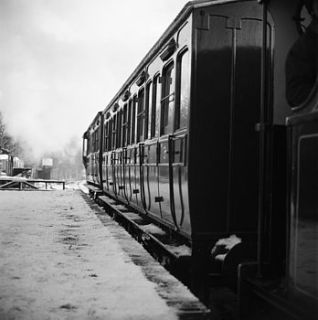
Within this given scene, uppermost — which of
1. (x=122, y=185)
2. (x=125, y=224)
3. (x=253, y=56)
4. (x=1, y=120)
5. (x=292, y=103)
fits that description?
(x=1, y=120)

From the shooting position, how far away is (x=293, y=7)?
365 cm

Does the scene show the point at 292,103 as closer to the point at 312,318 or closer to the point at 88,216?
the point at 312,318

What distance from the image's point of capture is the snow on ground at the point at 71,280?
11.1 feet

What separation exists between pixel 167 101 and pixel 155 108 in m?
0.70

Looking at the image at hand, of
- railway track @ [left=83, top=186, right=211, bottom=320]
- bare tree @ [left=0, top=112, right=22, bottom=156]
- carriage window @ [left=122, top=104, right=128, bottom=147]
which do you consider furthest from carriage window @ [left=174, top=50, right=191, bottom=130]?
bare tree @ [left=0, top=112, right=22, bottom=156]

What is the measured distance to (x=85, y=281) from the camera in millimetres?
4258

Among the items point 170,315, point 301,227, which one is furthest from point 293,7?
point 170,315

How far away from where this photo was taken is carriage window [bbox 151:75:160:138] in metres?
6.02

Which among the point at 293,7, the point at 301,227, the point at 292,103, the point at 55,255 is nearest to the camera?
the point at 301,227

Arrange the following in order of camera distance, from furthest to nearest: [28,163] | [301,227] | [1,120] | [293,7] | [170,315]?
[28,163], [1,120], [293,7], [170,315], [301,227]

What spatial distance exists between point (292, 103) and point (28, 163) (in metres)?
70.6

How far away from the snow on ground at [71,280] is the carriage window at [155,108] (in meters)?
1.63

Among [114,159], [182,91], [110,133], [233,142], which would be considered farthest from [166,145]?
[110,133]

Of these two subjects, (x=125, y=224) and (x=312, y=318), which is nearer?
(x=312, y=318)
